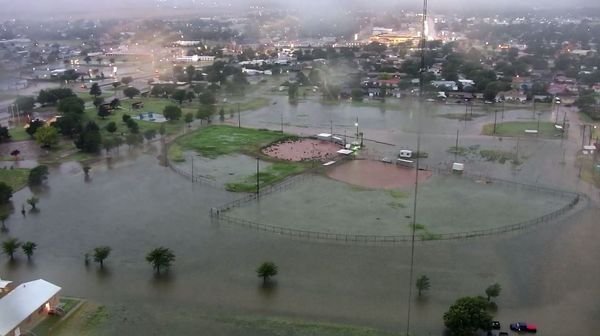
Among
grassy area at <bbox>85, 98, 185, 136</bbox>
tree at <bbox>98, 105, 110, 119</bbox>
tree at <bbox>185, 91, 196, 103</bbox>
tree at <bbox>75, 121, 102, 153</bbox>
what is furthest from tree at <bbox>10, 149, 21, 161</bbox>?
tree at <bbox>185, 91, 196, 103</bbox>

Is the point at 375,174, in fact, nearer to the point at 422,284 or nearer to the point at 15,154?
the point at 422,284

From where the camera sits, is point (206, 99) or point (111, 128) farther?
point (206, 99)

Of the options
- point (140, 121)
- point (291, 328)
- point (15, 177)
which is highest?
point (140, 121)

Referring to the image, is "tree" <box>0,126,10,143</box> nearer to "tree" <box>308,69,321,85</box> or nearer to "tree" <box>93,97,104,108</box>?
"tree" <box>93,97,104,108</box>

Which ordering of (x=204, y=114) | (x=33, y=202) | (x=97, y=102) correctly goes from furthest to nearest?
(x=97, y=102) < (x=204, y=114) < (x=33, y=202)

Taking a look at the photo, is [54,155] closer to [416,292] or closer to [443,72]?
[416,292]

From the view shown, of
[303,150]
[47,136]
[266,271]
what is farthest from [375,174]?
[47,136]

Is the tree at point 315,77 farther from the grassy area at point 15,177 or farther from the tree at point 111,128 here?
the grassy area at point 15,177

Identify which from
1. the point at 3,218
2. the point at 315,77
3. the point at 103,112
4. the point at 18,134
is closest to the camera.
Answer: the point at 3,218
